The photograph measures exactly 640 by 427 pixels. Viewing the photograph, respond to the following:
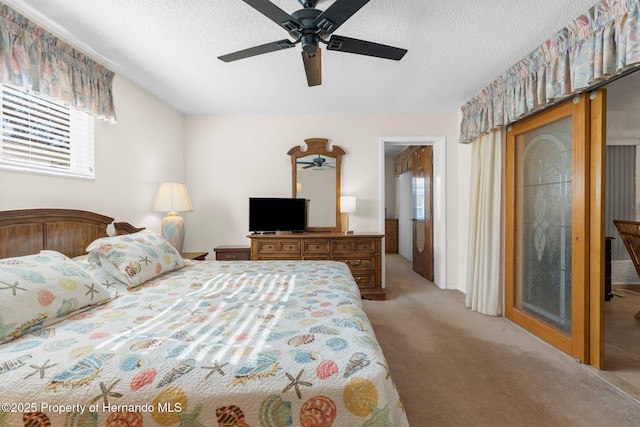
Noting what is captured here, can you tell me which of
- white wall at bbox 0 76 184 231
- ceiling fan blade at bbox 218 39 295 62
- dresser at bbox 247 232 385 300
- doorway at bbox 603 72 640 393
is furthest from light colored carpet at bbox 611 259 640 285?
white wall at bbox 0 76 184 231

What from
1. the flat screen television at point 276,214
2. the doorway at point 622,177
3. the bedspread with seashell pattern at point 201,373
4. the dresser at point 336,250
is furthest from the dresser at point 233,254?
the doorway at point 622,177

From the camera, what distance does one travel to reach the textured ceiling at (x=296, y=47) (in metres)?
1.88

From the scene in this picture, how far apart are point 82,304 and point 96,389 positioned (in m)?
0.79

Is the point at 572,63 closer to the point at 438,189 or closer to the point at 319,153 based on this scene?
the point at 438,189

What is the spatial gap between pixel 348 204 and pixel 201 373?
10.0ft

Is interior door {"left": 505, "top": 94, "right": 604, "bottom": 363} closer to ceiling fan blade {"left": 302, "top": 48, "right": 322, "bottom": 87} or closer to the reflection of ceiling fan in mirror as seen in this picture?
ceiling fan blade {"left": 302, "top": 48, "right": 322, "bottom": 87}

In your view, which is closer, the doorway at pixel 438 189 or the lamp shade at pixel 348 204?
the lamp shade at pixel 348 204

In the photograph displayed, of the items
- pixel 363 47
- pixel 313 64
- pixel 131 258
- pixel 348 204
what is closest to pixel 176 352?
pixel 131 258

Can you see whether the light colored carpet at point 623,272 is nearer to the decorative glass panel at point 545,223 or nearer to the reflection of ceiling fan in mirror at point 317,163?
the decorative glass panel at point 545,223

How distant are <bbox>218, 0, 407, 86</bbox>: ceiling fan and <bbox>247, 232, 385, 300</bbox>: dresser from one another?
6.73 ft

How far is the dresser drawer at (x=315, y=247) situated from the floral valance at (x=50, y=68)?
92.6 inches

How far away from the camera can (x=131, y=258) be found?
190cm

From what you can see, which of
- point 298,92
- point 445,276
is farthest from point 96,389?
point 445,276

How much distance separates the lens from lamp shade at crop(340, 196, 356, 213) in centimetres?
376
